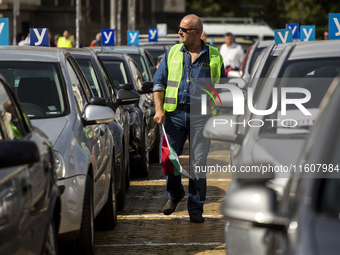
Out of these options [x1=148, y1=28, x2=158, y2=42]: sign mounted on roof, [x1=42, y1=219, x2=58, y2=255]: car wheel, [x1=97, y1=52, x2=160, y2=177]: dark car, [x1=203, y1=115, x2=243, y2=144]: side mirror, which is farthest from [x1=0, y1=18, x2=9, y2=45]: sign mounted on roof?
[x1=148, y1=28, x2=158, y2=42]: sign mounted on roof

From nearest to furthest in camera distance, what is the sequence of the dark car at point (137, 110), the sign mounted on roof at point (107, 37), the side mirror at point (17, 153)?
1. the side mirror at point (17, 153)
2. the dark car at point (137, 110)
3. the sign mounted on roof at point (107, 37)

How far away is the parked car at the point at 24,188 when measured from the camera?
3.22 meters

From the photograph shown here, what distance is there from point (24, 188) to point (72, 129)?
1.96 metres

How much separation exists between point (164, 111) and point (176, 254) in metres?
1.71

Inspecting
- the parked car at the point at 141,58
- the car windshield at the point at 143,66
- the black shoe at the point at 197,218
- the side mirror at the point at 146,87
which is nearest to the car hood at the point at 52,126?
the black shoe at the point at 197,218

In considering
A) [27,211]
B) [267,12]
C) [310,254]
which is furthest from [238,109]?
[267,12]

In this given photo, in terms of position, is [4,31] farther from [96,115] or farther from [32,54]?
[96,115]

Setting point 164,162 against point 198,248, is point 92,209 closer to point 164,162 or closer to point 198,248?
point 198,248

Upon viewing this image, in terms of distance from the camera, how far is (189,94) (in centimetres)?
722

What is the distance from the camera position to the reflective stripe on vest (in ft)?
23.8

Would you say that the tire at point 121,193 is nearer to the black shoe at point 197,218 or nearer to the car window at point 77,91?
the black shoe at point 197,218

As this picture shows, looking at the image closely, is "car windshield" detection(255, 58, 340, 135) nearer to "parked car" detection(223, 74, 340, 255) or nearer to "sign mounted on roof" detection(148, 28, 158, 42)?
"parked car" detection(223, 74, 340, 255)

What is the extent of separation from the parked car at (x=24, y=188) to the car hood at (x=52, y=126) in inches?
31.7

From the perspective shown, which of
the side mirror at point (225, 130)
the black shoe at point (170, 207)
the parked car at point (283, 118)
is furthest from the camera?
the black shoe at point (170, 207)
